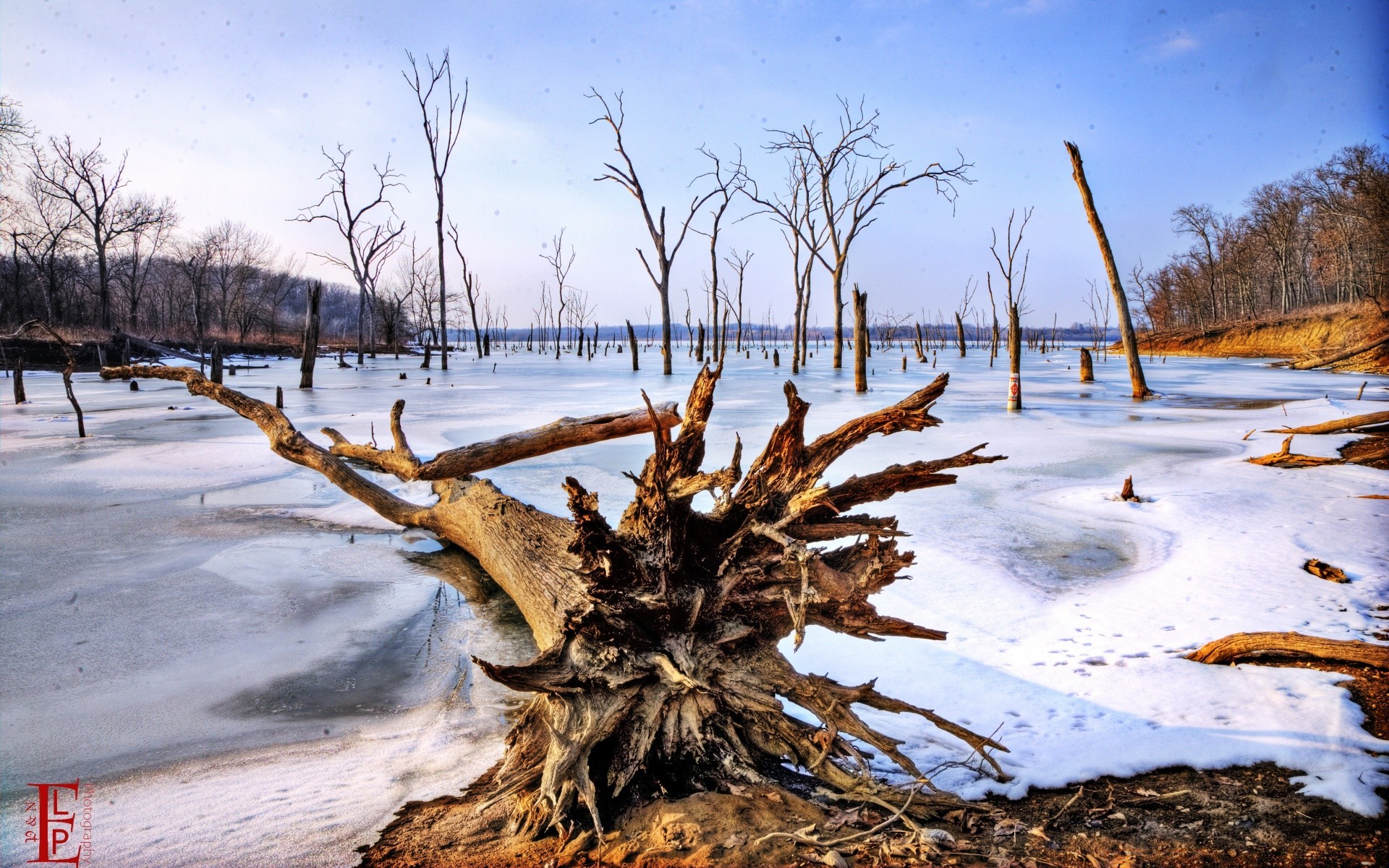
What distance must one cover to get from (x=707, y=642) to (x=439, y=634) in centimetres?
198

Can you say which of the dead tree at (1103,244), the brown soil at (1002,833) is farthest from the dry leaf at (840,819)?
the dead tree at (1103,244)

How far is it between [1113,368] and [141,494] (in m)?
29.9

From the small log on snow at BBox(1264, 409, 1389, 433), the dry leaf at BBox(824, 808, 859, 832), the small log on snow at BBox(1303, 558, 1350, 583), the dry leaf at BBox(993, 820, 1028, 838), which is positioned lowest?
the dry leaf at BBox(993, 820, 1028, 838)

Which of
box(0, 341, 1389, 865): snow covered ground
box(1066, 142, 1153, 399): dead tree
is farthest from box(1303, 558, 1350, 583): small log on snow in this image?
box(1066, 142, 1153, 399): dead tree

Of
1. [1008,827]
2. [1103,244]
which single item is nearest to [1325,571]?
[1008,827]

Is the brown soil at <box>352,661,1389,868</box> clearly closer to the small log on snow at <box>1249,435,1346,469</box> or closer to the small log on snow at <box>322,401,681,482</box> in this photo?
the small log on snow at <box>322,401,681,482</box>

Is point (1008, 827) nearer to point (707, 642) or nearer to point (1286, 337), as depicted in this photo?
point (707, 642)

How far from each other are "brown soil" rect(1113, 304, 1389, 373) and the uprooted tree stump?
22694mm

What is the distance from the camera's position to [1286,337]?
104ft

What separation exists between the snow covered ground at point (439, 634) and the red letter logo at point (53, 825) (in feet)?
0.22

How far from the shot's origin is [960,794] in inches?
86.7

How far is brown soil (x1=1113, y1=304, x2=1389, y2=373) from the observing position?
838 inches

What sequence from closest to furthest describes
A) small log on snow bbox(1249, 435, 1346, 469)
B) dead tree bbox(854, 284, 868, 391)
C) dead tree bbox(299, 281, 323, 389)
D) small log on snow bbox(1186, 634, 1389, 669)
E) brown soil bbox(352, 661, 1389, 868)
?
brown soil bbox(352, 661, 1389, 868)
small log on snow bbox(1186, 634, 1389, 669)
small log on snow bbox(1249, 435, 1346, 469)
dead tree bbox(854, 284, 868, 391)
dead tree bbox(299, 281, 323, 389)

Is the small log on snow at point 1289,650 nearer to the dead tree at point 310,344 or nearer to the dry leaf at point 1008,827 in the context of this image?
the dry leaf at point 1008,827
